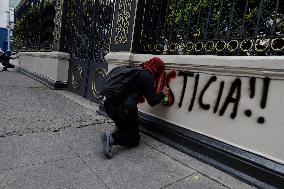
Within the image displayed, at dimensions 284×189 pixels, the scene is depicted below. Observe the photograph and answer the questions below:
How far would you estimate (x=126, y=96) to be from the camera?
397 centimetres

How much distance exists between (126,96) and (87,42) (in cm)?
458

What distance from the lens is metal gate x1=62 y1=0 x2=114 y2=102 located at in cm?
727

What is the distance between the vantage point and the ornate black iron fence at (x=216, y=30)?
352 centimetres

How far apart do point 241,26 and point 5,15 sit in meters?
36.7

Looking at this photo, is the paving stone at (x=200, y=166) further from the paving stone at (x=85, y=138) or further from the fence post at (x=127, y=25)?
the fence post at (x=127, y=25)

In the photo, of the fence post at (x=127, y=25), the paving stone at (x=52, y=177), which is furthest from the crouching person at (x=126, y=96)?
the fence post at (x=127, y=25)

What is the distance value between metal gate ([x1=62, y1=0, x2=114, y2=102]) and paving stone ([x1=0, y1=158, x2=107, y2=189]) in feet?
12.6

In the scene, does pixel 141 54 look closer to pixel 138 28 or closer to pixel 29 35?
pixel 138 28

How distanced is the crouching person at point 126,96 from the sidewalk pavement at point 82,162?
207 mm

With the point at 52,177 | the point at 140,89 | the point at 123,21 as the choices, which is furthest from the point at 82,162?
the point at 123,21

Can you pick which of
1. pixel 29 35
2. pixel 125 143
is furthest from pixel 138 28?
pixel 29 35

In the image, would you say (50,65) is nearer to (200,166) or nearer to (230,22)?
(230,22)

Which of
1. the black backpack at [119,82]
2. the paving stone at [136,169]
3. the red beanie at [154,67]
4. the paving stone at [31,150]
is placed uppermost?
the red beanie at [154,67]

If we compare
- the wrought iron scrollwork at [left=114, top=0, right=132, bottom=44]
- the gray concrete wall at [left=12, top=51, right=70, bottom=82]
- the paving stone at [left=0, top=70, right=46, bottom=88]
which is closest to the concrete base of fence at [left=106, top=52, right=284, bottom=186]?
the wrought iron scrollwork at [left=114, top=0, right=132, bottom=44]
